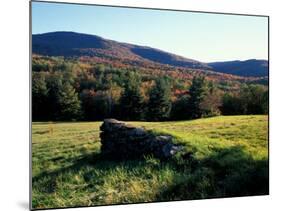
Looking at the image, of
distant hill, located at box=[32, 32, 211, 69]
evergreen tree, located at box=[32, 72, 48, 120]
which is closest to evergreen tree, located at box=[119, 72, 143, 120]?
distant hill, located at box=[32, 32, 211, 69]

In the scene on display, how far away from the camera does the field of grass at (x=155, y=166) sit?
259 inches

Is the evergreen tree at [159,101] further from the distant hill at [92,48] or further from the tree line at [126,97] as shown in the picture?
the distant hill at [92,48]

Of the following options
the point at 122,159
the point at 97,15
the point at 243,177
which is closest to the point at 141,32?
the point at 97,15

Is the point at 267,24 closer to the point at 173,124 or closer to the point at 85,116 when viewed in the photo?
the point at 173,124

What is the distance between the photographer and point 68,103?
21.9 ft

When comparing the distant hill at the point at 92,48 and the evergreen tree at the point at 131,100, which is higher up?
the distant hill at the point at 92,48

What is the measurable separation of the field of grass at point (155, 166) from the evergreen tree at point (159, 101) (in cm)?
11

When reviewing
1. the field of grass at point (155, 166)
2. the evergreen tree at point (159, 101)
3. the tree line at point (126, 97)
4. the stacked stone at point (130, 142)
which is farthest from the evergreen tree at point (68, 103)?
the evergreen tree at point (159, 101)

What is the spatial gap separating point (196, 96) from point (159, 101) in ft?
1.64

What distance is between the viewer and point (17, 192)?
21.1 feet

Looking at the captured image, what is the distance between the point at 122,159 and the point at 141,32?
1.59 meters

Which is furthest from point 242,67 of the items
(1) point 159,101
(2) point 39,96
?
(2) point 39,96

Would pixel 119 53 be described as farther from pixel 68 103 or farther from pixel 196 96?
pixel 196 96

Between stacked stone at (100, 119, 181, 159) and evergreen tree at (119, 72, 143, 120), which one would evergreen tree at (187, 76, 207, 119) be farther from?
evergreen tree at (119, 72, 143, 120)
